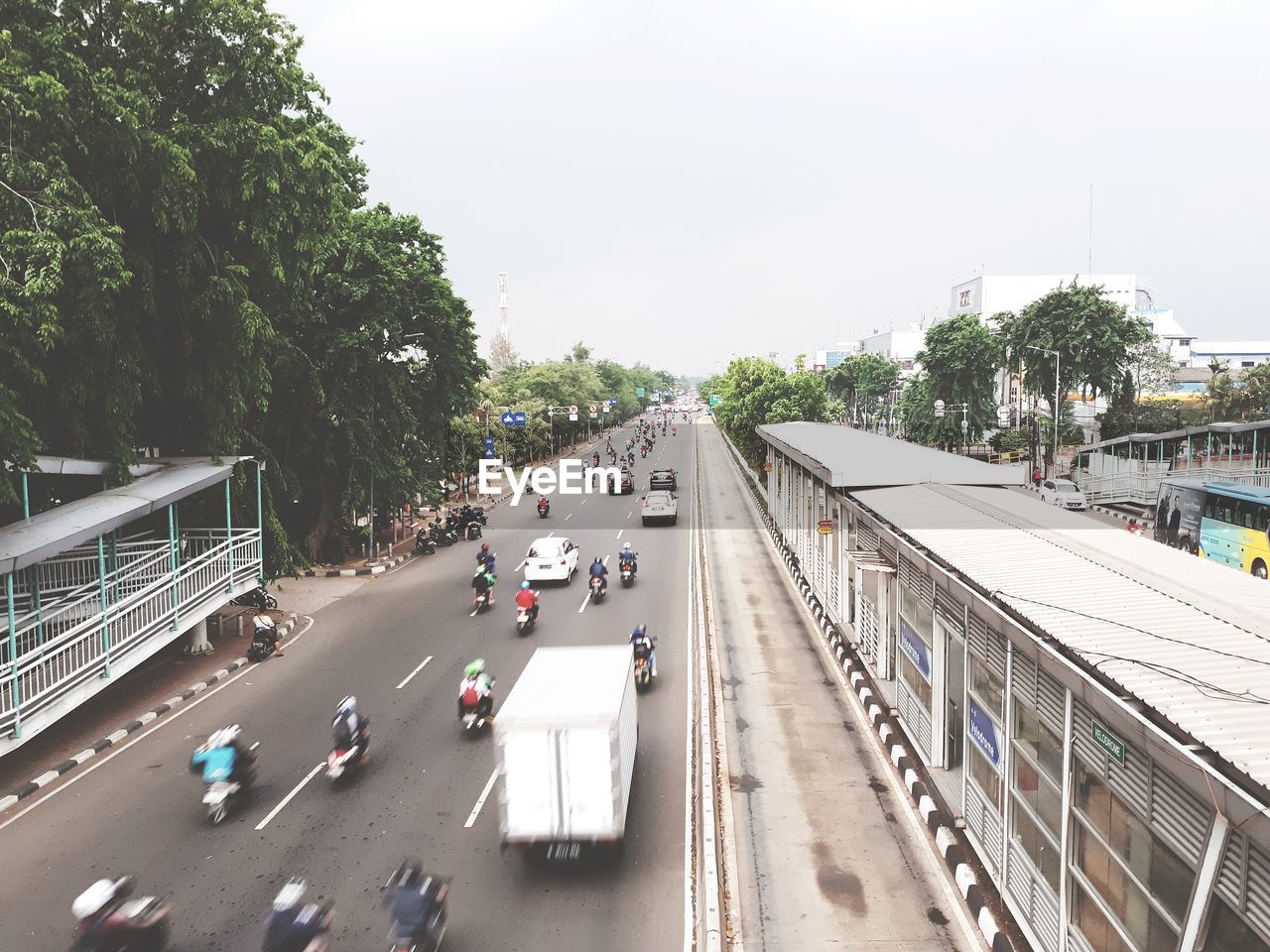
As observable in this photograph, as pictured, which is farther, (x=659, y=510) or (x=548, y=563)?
(x=659, y=510)

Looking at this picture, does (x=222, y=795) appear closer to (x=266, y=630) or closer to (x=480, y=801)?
(x=480, y=801)

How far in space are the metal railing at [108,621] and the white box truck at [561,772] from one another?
7505 mm

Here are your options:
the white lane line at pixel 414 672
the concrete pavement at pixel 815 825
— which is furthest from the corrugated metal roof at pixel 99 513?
the concrete pavement at pixel 815 825

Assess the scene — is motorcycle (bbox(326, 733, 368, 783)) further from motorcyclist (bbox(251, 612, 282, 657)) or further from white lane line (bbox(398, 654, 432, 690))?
motorcyclist (bbox(251, 612, 282, 657))

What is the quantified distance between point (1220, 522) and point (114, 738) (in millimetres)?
27753

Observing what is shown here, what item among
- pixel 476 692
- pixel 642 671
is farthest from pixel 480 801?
pixel 642 671

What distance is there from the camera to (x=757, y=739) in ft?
42.3

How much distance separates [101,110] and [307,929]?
1383 cm

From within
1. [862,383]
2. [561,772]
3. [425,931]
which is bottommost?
[425,931]

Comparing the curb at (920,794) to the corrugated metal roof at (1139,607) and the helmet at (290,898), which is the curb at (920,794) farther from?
the helmet at (290,898)

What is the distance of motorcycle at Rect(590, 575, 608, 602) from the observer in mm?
21891

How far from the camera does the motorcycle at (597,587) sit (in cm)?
2189

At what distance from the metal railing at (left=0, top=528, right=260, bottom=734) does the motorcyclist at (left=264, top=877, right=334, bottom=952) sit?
6861mm

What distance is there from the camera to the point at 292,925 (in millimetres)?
6926
